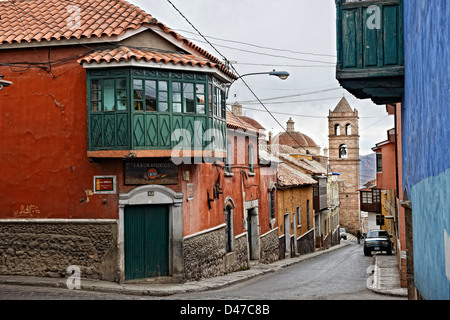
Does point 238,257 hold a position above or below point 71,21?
below

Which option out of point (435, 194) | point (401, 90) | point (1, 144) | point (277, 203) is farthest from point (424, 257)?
point (277, 203)

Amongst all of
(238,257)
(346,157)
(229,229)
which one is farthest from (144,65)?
(346,157)

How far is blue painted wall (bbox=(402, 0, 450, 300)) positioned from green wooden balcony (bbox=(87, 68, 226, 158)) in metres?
8.42

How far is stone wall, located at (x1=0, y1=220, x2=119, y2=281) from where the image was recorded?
15.3 m

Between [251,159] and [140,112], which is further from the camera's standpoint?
[251,159]

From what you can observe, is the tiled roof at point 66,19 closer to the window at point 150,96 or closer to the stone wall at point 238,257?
the window at point 150,96

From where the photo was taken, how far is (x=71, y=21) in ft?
53.7

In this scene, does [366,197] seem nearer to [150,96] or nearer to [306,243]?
[306,243]

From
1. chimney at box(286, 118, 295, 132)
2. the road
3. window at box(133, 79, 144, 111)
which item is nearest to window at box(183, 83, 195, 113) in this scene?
window at box(133, 79, 144, 111)

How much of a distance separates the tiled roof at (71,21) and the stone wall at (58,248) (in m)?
5.36

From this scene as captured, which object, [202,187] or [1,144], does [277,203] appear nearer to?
[202,187]

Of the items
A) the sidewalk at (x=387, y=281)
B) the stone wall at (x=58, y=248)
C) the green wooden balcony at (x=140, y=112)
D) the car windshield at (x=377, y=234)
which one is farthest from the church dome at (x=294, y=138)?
the stone wall at (x=58, y=248)

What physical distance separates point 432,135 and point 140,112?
10114mm

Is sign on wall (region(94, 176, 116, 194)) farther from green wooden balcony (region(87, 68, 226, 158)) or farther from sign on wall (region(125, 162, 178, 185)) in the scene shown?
green wooden balcony (region(87, 68, 226, 158))
